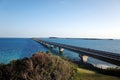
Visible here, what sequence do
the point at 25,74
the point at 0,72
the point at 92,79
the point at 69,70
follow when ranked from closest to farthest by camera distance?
the point at 25,74 < the point at 0,72 < the point at 69,70 < the point at 92,79

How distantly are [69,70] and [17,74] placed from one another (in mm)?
2812

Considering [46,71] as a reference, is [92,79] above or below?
below

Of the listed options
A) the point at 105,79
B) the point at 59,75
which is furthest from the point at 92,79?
the point at 59,75

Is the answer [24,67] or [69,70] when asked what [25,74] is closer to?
[24,67]

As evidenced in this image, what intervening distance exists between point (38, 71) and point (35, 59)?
0.70 meters

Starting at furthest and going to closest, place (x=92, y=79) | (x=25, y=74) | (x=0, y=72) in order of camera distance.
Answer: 1. (x=92, y=79)
2. (x=0, y=72)
3. (x=25, y=74)

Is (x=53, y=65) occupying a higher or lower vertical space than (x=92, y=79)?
higher

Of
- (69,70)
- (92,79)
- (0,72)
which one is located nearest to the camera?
(0,72)

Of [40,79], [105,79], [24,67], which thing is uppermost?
[24,67]

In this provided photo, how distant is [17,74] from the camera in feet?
28.0

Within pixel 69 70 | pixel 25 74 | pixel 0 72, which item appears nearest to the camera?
pixel 25 74

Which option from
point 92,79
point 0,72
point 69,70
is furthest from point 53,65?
point 92,79

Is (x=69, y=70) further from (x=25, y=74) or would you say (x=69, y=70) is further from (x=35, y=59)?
(x=25, y=74)

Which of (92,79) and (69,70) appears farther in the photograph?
(92,79)
